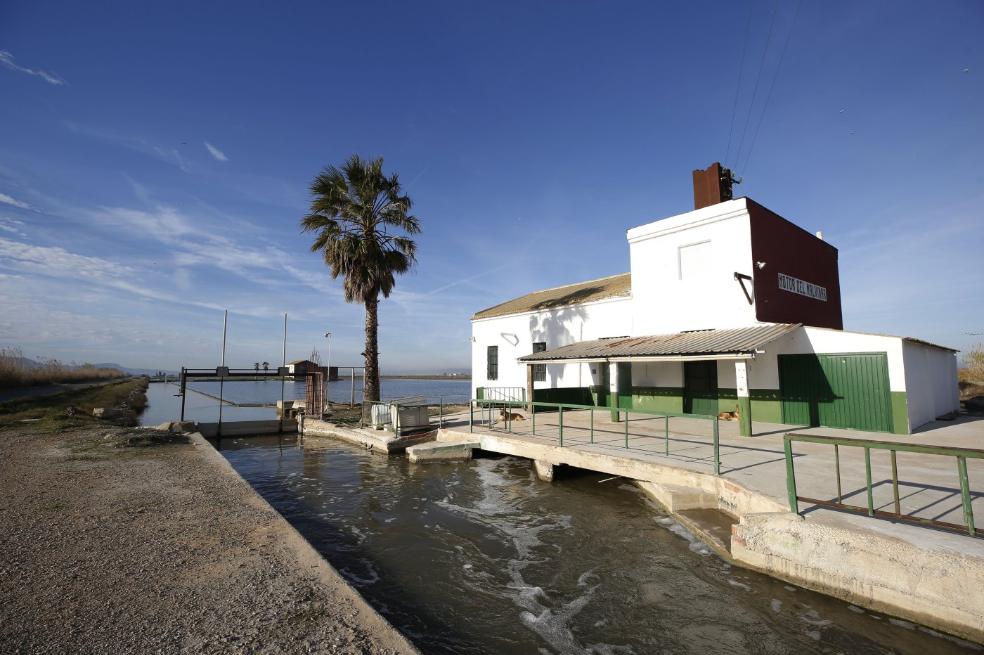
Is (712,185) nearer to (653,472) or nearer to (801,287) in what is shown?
(801,287)

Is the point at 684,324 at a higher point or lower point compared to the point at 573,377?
higher

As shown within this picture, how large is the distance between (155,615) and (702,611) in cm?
568

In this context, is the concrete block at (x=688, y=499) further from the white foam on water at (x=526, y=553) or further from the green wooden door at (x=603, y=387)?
the green wooden door at (x=603, y=387)

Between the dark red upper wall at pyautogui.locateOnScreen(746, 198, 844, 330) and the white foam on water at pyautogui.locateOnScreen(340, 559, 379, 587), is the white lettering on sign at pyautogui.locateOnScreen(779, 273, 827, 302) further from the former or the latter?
the white foam on water at pyautogui.locateOnScreen(340, 559, 379, 587)

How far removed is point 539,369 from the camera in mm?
21453

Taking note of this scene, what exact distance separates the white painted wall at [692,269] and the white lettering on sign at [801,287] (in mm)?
2266

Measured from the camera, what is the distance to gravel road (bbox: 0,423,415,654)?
367 centimetres

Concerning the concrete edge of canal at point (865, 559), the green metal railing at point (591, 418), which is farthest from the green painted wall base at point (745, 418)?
the concrete edge of canal at point (865, 559)

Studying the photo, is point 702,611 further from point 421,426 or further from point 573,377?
point 573,377

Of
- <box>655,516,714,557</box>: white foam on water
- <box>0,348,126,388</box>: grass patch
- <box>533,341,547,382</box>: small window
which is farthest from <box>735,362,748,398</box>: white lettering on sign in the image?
<box>0,348,126,388</box>: grass patch

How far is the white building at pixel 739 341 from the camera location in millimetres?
11992

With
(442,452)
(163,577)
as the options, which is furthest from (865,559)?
(442,452)

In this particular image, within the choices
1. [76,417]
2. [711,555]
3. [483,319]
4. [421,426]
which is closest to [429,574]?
[711,555]

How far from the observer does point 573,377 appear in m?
20.0
